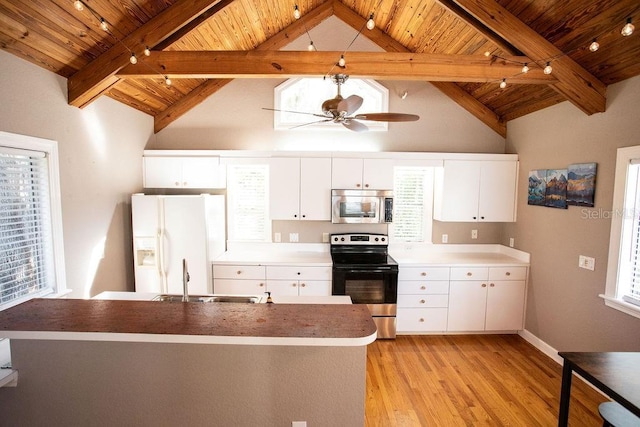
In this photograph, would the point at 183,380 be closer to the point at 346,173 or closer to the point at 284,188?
the point at 284,188

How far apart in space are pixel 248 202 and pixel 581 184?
363 cm

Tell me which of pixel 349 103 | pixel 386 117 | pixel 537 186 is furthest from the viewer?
pixel 537 186

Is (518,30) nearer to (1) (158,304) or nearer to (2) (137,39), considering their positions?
(2) (137,39)

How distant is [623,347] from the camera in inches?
95.0

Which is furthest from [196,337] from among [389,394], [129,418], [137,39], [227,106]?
[227,106]

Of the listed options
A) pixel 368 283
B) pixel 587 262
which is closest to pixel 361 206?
pixel 368 283

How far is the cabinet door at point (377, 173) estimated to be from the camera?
11.7ft

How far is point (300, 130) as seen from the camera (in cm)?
386

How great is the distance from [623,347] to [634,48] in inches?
92.3

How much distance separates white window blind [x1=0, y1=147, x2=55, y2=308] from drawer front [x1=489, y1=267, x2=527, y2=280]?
173 inches

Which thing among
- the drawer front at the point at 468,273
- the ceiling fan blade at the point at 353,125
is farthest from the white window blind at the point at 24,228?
the drawer front at the point at 468,273

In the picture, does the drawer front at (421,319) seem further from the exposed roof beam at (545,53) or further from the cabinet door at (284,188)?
the exposed roof beam at (545,53)

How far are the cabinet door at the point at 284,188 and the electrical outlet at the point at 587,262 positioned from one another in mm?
2922

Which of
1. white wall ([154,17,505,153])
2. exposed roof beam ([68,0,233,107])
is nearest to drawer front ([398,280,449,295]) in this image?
white wall ([154,17,505,153])
